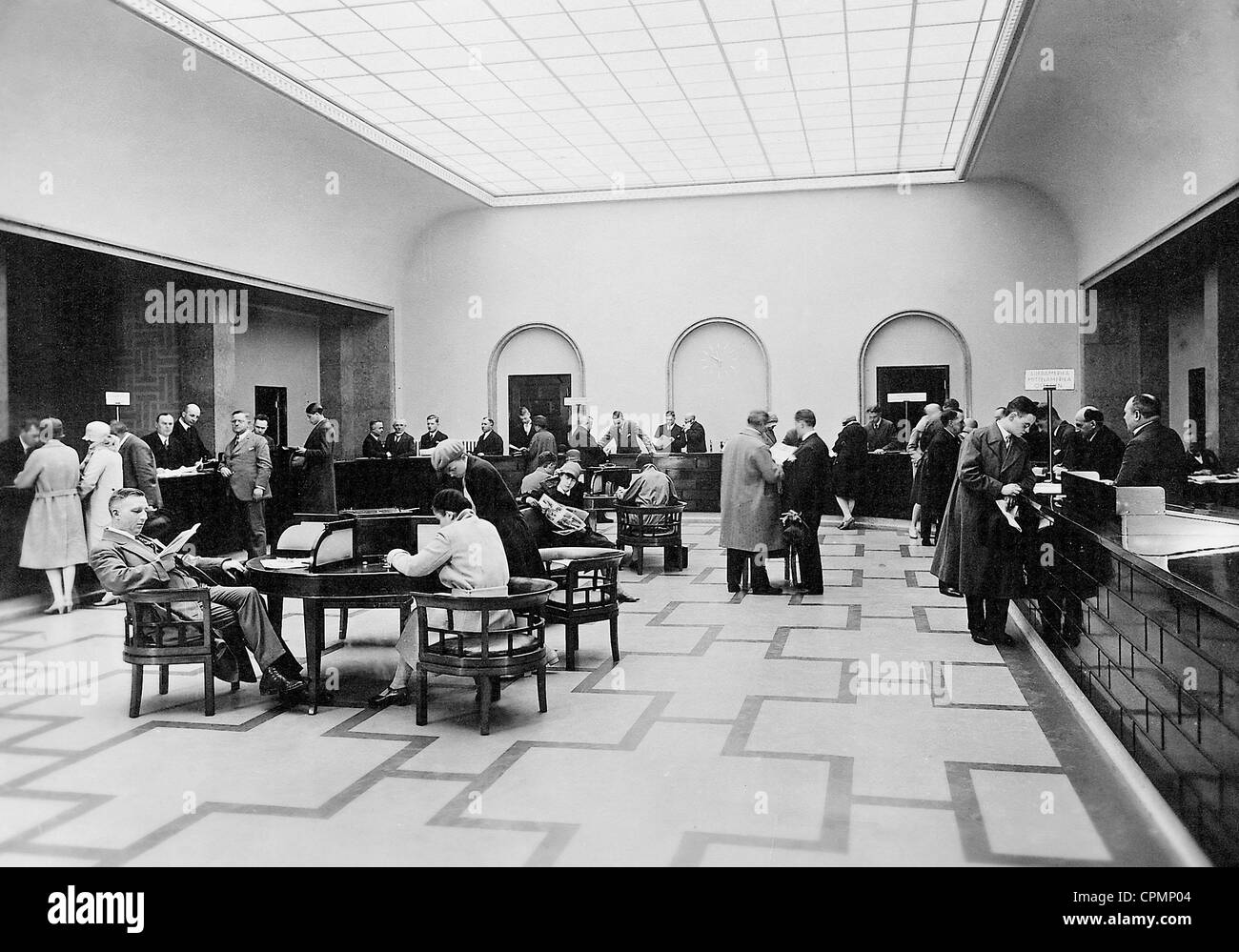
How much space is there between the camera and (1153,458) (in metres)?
6.87

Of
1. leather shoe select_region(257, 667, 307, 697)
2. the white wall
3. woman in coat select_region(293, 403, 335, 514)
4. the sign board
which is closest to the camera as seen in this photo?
leather shoe select_region(257, 667, 307, 697)

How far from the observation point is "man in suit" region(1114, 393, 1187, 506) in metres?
6.84

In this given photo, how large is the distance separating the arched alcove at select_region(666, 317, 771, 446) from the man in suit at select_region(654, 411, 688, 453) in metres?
0.90

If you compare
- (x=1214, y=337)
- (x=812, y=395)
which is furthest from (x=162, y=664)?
(x=812, y=395)

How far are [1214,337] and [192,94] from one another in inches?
440

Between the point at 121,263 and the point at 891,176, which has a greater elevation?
the point at 891,176

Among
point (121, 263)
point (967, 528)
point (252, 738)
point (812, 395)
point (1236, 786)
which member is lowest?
point (252, 738)

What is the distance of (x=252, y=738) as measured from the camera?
4.81 metres

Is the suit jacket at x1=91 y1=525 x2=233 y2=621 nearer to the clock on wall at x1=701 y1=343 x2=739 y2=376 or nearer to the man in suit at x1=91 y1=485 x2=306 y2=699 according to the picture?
the man in suit at x1=91 y1=485 x2=306 y2=699

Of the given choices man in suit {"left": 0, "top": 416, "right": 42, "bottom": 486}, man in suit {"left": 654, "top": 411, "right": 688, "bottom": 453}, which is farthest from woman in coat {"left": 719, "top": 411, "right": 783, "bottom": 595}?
man in suit {"left": 654, "top": 411, "right": 688, "bottom": 453}

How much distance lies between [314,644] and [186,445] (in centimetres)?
803

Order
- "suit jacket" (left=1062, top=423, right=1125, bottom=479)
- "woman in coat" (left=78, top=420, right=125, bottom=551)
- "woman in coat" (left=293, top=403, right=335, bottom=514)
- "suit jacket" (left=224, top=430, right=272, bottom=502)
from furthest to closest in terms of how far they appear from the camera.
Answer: "woman in coat" (left=293, top=403, right=335, bottom=514) < "suit jacket" (left=1062, top=423, right=1125, bottom=479) < "suit jacket" (left=224, top=430, right=272, bottom=502) < "woman in coat" (left=78, top=420, right=125, bottom=551)

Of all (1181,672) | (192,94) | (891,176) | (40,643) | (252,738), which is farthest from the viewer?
(891,176)

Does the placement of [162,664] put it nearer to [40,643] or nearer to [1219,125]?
[40,643]
